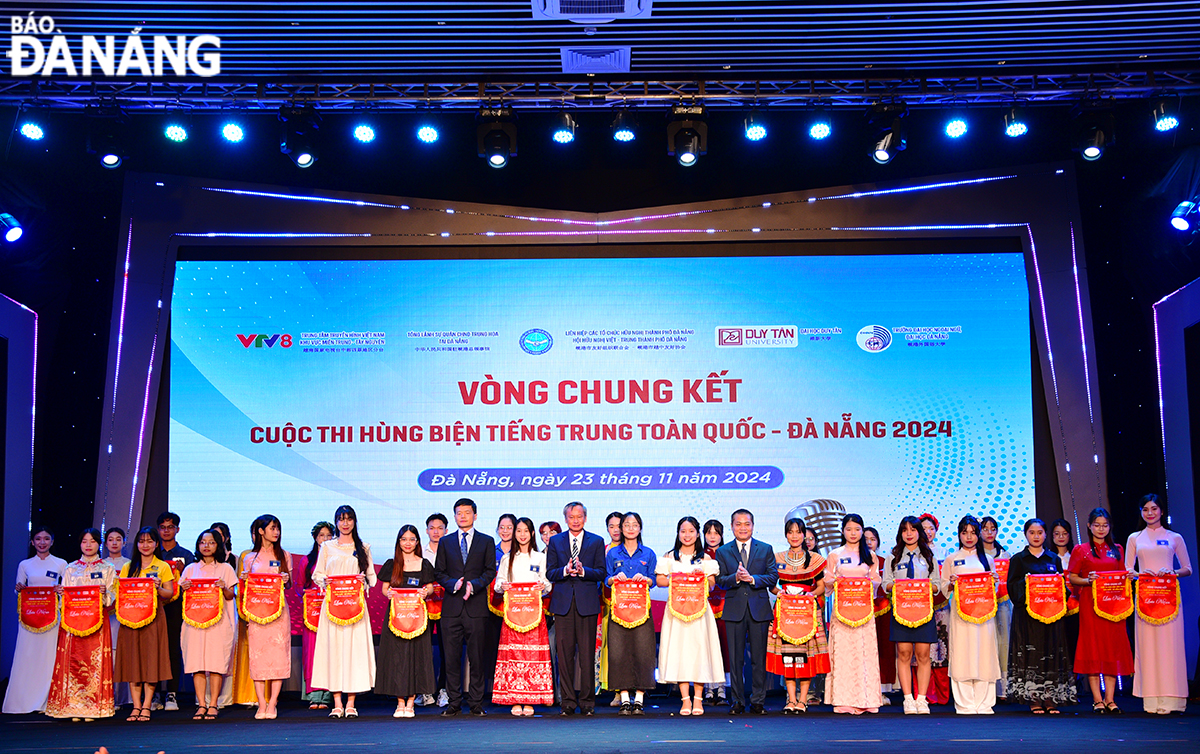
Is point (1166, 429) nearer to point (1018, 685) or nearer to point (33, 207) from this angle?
point (1018, 685)

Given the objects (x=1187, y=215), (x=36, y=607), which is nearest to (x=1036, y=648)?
(x=1187, y=215)

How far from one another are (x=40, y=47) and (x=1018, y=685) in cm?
774

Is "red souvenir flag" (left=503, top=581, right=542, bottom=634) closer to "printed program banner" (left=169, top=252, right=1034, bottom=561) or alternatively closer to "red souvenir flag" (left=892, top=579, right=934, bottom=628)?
"printed program banner" (left=169, top=252, right=1034, bottom=561)

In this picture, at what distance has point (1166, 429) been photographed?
27.9 ft

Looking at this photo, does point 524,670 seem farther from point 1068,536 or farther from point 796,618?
point 1068,536

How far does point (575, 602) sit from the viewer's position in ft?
23.0

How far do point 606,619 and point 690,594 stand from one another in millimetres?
642

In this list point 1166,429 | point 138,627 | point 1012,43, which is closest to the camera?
point 138,627

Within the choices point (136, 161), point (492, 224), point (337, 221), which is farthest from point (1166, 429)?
point (136, 161)

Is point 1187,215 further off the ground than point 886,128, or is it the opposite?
point 886,128

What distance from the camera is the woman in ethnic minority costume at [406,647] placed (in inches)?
273

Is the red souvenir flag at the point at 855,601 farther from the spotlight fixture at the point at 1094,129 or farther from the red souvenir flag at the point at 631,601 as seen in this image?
the spotlight fixture at the point at 1094,129

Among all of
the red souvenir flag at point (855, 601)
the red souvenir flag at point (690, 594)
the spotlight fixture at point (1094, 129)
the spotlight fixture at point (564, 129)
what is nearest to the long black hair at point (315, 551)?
the red souvenir flag at point (690, 594)

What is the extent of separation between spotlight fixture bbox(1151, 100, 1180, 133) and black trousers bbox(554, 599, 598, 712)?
17.4 ft
